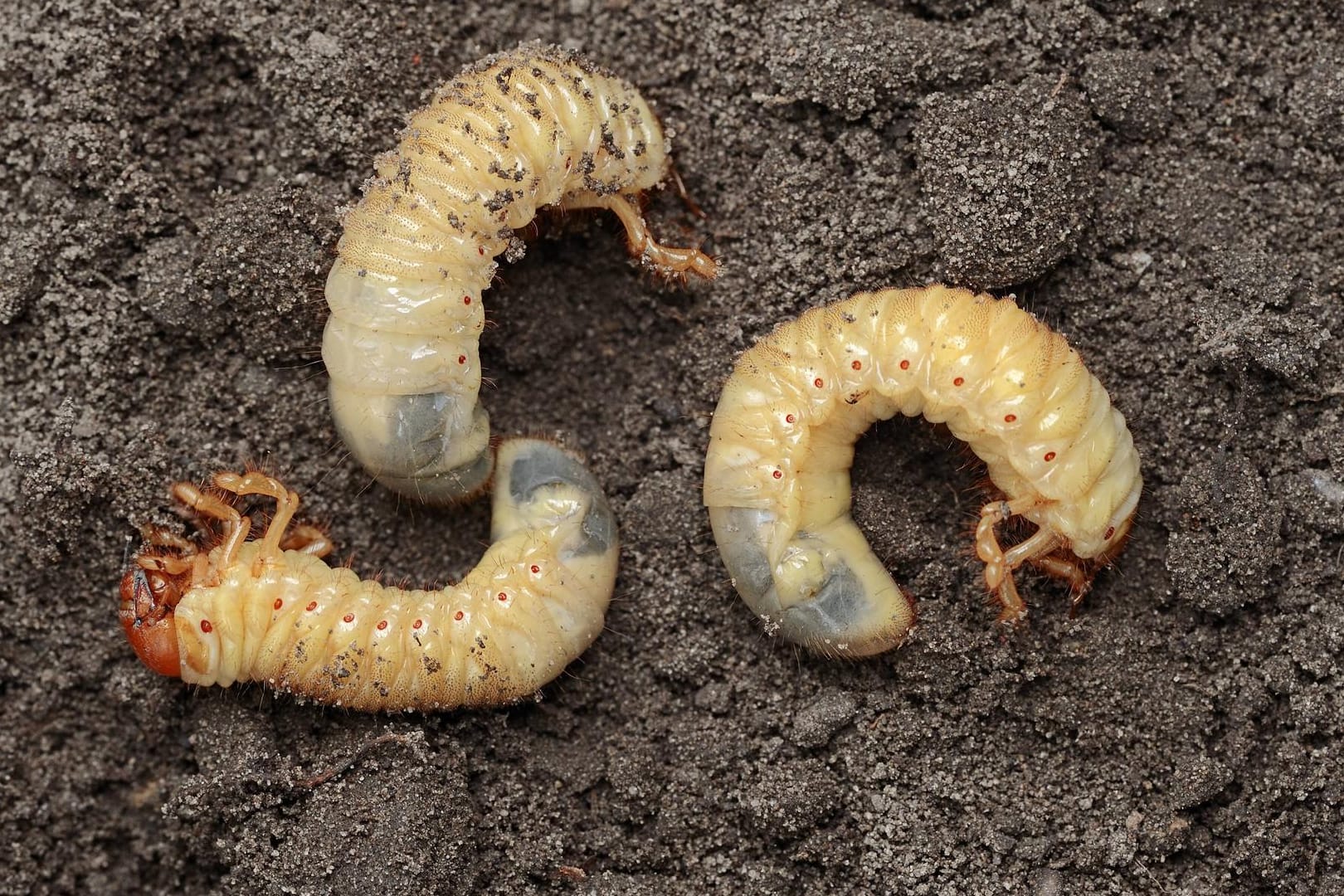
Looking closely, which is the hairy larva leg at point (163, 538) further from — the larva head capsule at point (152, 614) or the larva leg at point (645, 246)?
the larva leg at point (645, 246)

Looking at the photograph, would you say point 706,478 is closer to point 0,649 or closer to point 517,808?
point 517,808

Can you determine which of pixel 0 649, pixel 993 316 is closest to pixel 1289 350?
pixel 993 316

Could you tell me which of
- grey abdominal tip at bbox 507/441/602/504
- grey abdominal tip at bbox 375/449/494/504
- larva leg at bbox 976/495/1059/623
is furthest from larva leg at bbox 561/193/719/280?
larva leg at bbox 976/495/1059/623

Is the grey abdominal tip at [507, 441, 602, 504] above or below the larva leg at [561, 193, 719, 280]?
below

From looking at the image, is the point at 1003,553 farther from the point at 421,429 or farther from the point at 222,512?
the point at 222,512

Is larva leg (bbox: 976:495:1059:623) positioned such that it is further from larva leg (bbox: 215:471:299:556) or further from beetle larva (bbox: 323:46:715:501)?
larva leg (bbox: 215:471:299:556)

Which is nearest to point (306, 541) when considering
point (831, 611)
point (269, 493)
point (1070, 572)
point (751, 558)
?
point (269, 493)
